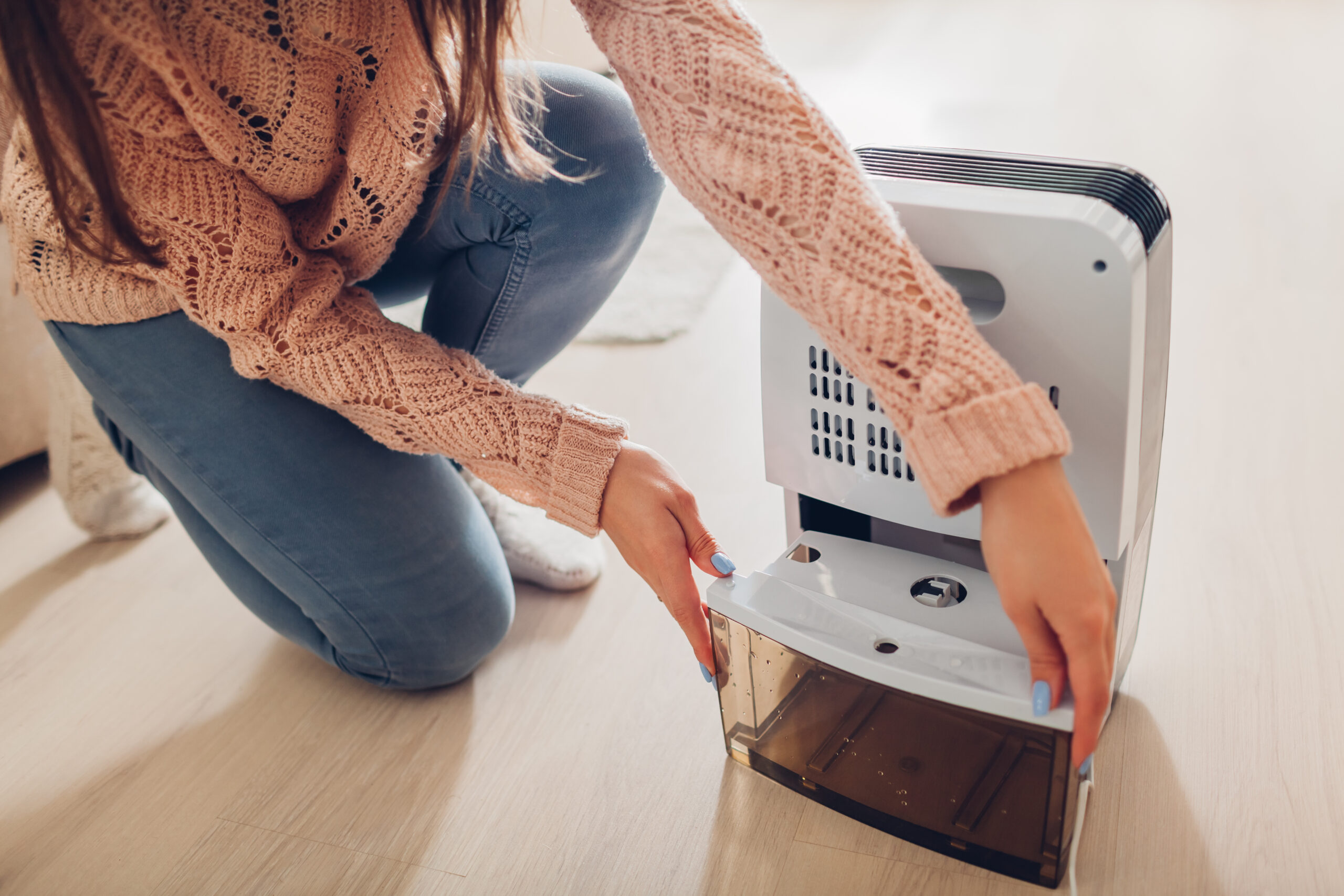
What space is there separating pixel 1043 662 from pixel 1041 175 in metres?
0.28

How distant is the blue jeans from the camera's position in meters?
0.75

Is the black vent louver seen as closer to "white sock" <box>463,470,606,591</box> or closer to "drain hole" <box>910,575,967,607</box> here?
"drain hole" <box>910,575,967,607</box>

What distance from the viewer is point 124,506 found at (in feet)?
3.64

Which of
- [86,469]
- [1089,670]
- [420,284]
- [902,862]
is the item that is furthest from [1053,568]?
[86,469]

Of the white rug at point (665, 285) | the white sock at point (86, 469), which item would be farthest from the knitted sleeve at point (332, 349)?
the white rug at point (665, 285)

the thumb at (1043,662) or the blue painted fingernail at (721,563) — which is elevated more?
the thumb at (1043,662)

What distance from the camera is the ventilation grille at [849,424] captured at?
63 centimetres

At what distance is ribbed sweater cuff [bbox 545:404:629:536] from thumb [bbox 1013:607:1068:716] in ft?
0.92

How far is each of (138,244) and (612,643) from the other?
498 mm

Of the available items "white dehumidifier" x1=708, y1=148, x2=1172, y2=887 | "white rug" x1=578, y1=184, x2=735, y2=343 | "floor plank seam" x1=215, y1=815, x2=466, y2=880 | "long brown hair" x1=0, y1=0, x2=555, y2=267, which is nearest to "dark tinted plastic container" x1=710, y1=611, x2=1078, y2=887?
"white dehumidifier" x1=708, y1=148, x2=1172, y2=887

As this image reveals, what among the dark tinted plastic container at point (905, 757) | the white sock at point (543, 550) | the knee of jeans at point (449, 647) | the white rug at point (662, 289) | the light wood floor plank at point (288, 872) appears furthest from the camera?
the white rug at point (662, 289)

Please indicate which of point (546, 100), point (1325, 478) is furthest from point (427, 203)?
point (1325, 478)

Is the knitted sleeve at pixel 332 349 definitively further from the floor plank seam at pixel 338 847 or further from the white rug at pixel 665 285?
the white rug at pixel 665 285

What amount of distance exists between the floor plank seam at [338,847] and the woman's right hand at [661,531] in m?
0.25
